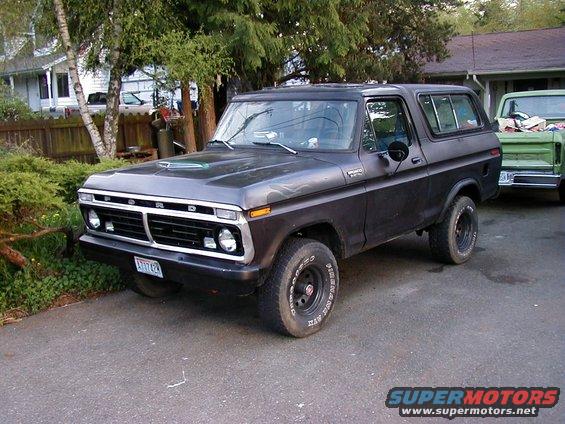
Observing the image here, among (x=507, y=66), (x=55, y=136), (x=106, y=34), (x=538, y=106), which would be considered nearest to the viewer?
(x=106, y=34)

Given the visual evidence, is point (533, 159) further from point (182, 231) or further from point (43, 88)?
point (43, 88)

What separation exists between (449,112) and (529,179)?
11.0 feet

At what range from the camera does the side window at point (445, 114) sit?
20.9ft

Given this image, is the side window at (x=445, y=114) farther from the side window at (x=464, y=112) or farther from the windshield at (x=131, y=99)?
the windshield at (x=131, y=99)

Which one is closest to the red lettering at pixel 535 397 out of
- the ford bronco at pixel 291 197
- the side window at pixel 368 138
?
the ford bronco at pixel 291 197

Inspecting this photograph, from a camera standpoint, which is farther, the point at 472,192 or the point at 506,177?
the point at 506,177

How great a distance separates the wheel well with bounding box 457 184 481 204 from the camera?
6.67 metres

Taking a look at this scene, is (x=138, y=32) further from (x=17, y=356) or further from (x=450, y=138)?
(x=17, y=356)

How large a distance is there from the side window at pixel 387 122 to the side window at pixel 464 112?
3.80ft

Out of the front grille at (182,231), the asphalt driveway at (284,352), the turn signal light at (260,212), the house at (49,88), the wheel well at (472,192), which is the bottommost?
the asphalt driveway at (284,352)

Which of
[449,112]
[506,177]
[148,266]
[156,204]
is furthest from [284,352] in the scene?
[506,177]

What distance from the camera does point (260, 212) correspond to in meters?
4.16

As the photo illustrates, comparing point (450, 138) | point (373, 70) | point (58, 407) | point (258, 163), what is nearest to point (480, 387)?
point (258, 163)

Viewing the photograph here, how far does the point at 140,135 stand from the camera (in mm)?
13367
